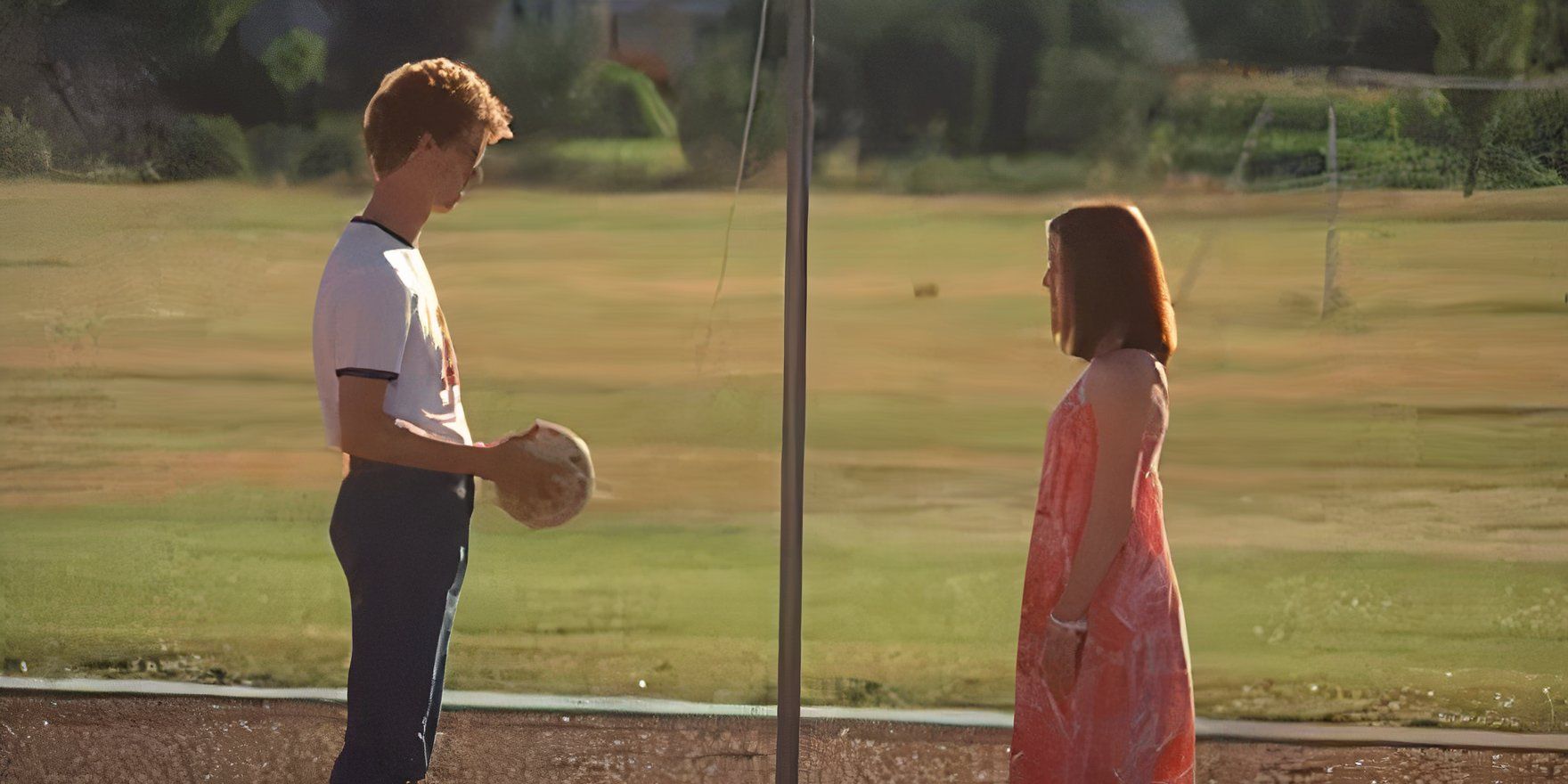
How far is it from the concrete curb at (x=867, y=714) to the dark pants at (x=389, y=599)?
76.7 inches

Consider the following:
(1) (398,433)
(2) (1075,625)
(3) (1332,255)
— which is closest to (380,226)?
(1) (398,433)

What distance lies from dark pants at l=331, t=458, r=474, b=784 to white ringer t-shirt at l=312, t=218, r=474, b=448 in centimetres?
9

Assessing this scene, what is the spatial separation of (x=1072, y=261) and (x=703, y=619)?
5339mm

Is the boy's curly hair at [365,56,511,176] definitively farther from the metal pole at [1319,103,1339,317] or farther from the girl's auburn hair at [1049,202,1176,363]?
the metal pole at [1319,103,1339,317]

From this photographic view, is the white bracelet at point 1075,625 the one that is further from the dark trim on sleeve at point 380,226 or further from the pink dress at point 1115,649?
the dark trim on sleeve at point 380,226

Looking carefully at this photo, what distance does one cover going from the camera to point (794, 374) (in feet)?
9.02

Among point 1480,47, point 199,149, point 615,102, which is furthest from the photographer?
point 615,102

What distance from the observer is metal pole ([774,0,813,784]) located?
267cm

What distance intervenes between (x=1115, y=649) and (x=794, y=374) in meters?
0.70

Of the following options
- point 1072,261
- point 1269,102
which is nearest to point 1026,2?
point 1269,102

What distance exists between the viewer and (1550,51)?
1066cm

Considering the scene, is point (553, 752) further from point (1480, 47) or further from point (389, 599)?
point (1480, 47)

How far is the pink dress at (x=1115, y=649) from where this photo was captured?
7.94ft

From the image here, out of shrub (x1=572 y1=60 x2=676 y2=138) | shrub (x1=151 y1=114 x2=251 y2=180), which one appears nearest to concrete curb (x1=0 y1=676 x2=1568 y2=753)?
shrub (x1=151 y1=114 x2=251 y2=180)
